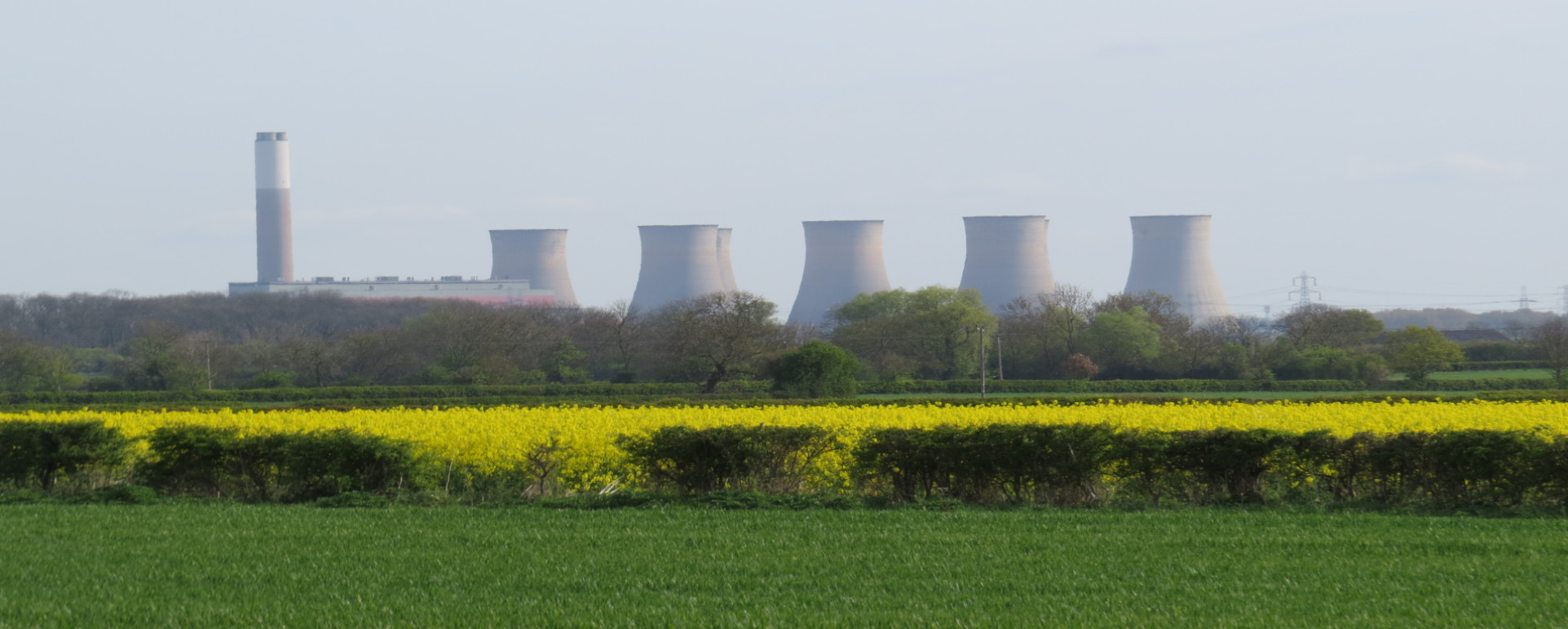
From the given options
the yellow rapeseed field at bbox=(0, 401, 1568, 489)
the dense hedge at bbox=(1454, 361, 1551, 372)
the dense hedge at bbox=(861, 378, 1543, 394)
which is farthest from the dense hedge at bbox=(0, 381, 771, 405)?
the dense hedge at bbox=(1454, 361, 1551, 372)

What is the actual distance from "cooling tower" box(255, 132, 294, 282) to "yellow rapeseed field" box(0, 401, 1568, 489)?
59.1m

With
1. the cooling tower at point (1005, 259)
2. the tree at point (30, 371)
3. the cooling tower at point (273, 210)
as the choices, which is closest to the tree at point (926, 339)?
the cooling tower at point (1005, 259)

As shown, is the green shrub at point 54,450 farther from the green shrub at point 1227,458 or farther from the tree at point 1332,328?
the tree at point 1332,328

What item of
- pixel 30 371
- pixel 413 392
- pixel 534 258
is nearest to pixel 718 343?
pixel 413 392

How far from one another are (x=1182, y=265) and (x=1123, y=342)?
465 inches

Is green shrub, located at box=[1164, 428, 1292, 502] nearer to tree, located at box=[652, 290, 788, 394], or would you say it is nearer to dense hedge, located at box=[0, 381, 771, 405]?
dense hedge, located at box=[0, 381, 771, 405]

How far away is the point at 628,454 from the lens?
962 centimetres

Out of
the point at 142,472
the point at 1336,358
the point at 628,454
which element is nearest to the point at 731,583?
the point at 628,454

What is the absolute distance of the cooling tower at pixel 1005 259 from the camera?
157ft

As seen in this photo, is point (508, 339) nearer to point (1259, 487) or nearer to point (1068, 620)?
point (1259, 487)

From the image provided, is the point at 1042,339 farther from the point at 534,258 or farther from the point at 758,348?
the point at 534,258

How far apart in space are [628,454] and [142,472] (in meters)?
3.74

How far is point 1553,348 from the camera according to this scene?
1352 inches

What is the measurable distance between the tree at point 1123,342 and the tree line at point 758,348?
1.6 inches
